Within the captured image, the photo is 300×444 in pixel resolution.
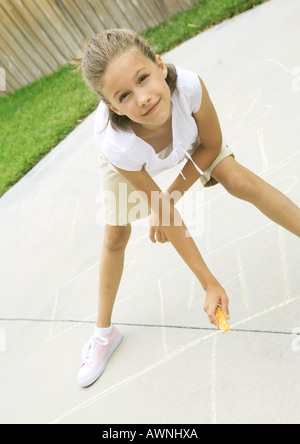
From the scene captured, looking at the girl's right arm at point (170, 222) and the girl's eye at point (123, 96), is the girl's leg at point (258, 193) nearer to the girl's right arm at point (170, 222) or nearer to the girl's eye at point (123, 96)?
the girl's right arm at point (170, 222)

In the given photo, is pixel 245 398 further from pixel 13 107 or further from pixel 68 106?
pixel 13 107

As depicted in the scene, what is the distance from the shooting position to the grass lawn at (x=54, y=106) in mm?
4559

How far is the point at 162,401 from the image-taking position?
182 centimetres

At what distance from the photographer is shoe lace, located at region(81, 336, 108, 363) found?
2127 millimetres

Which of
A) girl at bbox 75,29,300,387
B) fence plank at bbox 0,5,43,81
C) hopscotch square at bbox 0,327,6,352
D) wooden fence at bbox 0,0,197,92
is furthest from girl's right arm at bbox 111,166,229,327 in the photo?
fence plank at bbox 0,5,43,81

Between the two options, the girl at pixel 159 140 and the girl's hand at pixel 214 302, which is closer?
the girl at pixel 159 140

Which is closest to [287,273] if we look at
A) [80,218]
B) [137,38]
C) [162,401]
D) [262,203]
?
[262,203]

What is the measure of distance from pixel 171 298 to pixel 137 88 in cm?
109

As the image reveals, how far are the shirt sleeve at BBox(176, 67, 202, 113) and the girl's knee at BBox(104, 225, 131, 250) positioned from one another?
0.61 metres

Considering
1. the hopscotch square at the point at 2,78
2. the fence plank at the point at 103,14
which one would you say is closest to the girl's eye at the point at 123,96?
the fence plank at the point at 103,14

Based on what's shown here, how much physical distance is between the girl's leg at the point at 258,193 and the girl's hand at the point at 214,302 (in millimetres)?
356

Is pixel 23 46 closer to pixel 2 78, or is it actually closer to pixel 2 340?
pixel 2 78

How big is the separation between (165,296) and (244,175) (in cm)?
80

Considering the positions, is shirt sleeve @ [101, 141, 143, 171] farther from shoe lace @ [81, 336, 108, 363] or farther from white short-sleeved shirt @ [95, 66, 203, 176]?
shoe lace @ [81, 336, 108, 363]
